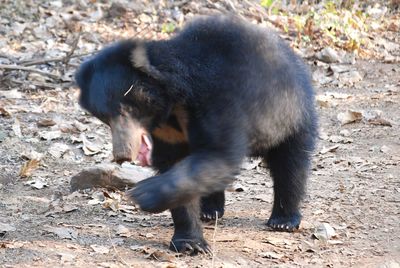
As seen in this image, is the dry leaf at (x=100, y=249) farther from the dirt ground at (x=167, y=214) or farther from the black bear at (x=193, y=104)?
the black bear at (x=193, y=104)

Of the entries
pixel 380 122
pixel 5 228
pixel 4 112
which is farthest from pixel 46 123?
pixel 380 122

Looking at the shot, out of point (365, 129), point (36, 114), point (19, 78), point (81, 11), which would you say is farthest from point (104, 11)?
point (365, 129)

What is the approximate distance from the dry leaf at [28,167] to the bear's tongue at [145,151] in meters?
1.69

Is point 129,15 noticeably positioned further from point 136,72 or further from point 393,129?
point 136,72

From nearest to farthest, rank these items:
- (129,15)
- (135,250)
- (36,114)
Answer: (135,250) → (36,114) → (129,15)

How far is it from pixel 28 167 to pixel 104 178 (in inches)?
29.4

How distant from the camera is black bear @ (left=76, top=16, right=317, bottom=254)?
3648 mm

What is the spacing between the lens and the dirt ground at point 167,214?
3.97 meters

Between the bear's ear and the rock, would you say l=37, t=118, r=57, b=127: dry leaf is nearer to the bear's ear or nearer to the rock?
the rock

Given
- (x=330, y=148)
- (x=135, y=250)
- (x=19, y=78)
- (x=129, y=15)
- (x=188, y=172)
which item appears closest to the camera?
(x=188, y=172)

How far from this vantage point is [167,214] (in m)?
4.88

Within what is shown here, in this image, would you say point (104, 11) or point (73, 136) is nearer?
point (73, 136)

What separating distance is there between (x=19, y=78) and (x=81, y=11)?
2.76 m

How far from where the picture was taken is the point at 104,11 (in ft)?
34.0
